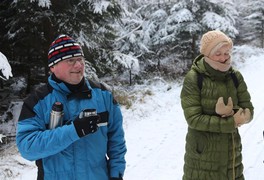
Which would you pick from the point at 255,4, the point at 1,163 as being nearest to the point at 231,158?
the point at 1,163

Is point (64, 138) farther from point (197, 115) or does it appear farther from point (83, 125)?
point (197, 115)

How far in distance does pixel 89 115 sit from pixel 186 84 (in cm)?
136

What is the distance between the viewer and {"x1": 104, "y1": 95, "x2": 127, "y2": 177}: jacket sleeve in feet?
8.65

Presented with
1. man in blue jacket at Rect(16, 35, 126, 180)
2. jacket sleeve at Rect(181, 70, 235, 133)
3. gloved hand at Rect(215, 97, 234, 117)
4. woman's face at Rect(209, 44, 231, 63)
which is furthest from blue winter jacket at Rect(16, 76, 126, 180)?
woman's face at Rect(209, 44, 231, 63)

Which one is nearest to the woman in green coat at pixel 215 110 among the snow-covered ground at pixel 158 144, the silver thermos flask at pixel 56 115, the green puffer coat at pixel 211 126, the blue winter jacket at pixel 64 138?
the green puffer coat at pixel 211 126

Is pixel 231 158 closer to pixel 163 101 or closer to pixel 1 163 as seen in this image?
pixel 1 163

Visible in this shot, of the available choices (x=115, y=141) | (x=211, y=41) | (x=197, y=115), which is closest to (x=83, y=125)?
(x=115, y=141)

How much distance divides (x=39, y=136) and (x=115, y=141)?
0.77 meters

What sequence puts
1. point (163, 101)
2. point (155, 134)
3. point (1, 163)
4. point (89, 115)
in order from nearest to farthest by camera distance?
point (89, 115), point (1, 163), point (155, 134), point (163, 101)

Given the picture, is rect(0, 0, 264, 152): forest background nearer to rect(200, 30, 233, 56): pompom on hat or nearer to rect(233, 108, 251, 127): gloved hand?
rect(200, 30, 233, 56): pompom on hat

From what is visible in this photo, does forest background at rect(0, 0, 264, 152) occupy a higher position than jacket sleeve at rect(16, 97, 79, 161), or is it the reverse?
forest background at rect(0, 0, 264, 152)

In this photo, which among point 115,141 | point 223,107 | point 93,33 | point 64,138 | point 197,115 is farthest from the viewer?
point 93,33

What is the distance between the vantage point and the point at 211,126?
2.99m

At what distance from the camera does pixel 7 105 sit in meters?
9.34
